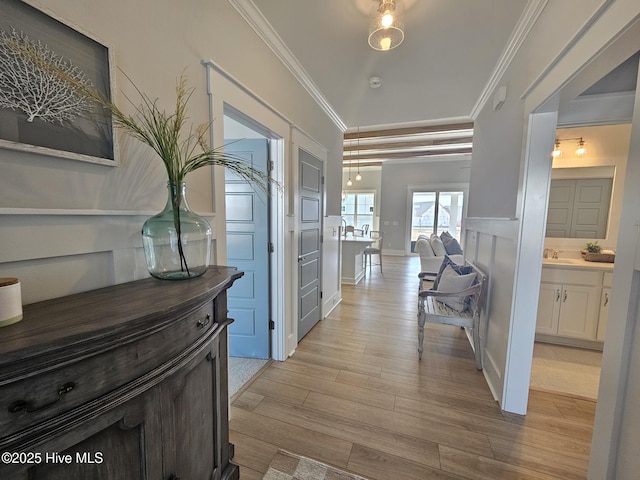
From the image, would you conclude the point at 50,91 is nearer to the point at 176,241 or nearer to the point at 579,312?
the point at 176,241

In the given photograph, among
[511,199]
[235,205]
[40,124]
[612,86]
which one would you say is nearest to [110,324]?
[40,124]

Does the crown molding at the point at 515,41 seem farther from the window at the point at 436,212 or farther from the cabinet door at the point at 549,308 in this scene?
the window at the point at 436,212

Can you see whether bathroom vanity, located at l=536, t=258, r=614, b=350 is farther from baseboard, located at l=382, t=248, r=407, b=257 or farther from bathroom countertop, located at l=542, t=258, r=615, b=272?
baseboard, located at l=382, t=248, r=407, b=257

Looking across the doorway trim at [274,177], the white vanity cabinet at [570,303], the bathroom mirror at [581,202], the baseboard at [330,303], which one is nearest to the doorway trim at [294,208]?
the doorway trim at [274,177]

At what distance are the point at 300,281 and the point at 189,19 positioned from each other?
2.11 m

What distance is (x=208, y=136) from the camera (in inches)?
56.9

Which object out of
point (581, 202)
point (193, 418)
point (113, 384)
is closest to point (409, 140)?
point (581, 202)

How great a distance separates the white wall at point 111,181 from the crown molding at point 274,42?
9cm

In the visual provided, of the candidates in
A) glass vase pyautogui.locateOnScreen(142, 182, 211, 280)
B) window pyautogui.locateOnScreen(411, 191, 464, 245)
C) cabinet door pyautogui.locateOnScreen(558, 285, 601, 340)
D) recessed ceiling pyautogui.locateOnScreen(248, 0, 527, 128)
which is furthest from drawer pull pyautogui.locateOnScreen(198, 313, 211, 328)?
window pyautogui.locateOnScreen(411, 191, 464, 245)

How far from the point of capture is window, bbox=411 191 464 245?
26.0ft

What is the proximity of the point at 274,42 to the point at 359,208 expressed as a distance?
8.03 meters

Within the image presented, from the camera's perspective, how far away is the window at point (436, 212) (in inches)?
312

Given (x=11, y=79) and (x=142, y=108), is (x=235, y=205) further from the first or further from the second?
(x=11, y=79)

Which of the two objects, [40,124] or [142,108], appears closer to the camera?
[40,124]
